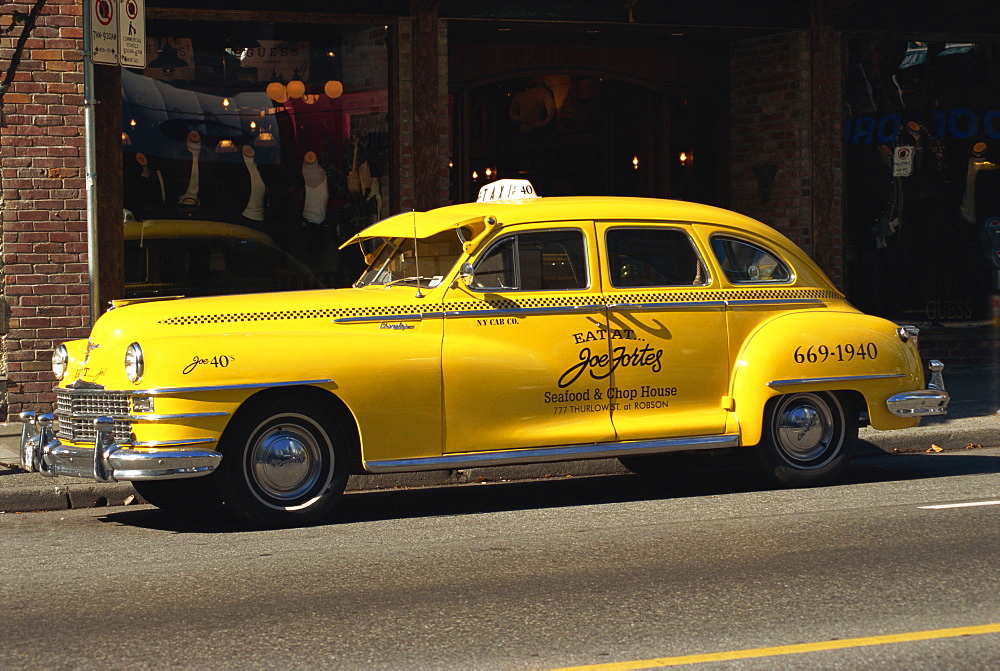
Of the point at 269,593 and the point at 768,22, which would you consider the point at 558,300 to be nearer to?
the point at 269,593

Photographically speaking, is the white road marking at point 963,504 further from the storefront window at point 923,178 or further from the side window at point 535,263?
the storefront window at point 923,178

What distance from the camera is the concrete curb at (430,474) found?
29.5 ft

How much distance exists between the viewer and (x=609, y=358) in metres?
8.50

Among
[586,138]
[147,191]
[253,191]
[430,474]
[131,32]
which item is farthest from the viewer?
[586,138]

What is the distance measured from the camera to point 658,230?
8.89m

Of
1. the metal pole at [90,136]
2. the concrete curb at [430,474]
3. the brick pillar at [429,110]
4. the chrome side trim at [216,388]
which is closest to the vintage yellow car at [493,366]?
the chrome side trim at [216,388]

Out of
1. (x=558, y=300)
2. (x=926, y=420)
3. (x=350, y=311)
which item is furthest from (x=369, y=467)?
(x=926, y=420)

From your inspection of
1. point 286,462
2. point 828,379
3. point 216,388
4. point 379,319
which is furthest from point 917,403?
point 216,388

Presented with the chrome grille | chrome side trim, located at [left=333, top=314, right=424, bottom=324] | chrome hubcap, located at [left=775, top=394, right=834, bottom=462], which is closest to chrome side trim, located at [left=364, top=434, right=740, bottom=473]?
chrome hubcap, located at [left=775, top=394, right=834, bottom=462]

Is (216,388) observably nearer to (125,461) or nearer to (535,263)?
(125,461)

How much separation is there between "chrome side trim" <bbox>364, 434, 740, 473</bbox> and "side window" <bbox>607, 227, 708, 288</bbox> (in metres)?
1.02

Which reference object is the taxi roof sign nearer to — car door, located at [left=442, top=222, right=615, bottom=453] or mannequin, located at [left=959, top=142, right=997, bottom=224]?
car door, located at [left=442, top=222, right=615, bottom=453]

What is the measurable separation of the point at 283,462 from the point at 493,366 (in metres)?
1.38

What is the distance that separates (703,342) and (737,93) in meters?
7.70
